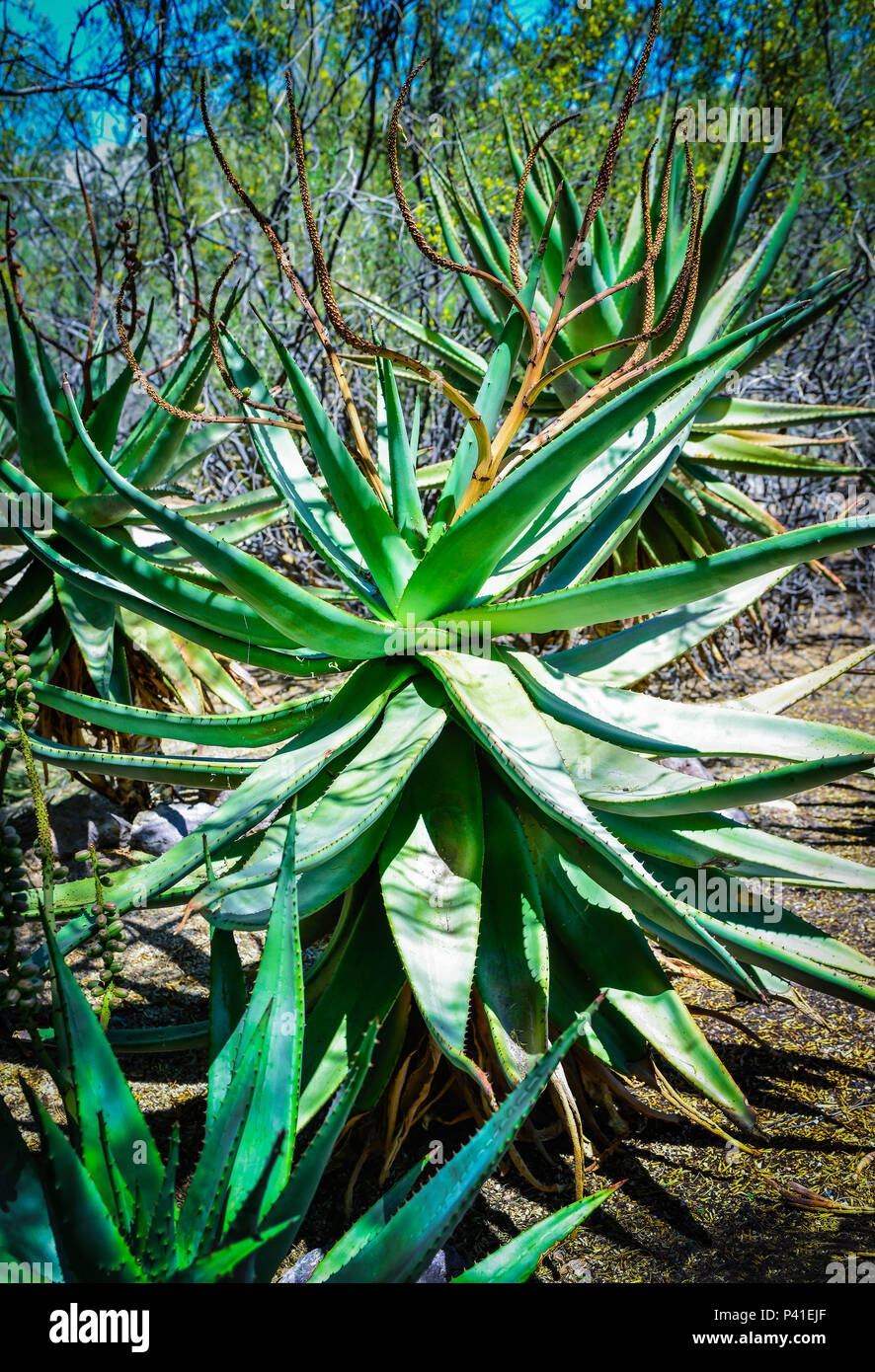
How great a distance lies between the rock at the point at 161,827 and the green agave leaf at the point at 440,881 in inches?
78.8

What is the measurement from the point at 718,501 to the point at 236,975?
2.94 meters

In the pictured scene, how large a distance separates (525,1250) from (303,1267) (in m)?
0.57

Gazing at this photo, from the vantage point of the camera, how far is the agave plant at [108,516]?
9.42 ft

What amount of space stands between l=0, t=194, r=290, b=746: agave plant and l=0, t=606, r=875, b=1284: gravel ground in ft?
3.37

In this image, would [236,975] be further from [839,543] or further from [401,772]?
[839,543]

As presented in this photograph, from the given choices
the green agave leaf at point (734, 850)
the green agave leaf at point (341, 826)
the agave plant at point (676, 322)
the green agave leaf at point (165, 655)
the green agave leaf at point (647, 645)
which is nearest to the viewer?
the green agave leaf at point (341, 826)

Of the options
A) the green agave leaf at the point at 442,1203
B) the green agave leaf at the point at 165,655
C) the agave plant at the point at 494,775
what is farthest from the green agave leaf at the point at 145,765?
the green agave leaf at the point at 165,655

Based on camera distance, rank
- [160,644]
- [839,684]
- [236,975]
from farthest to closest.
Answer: [839,684], [160,644], [236,975]

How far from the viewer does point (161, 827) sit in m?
3.55

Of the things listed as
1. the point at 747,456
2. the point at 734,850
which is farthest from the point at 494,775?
the point at 747,456

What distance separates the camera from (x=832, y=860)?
1889mm

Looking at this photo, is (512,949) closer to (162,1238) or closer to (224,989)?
(224,989)

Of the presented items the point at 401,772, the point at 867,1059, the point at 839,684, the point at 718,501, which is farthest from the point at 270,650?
the point at 839,684

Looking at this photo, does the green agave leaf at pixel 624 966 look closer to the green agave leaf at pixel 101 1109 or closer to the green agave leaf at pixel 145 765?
the green agave leaf at pixel 145 765
